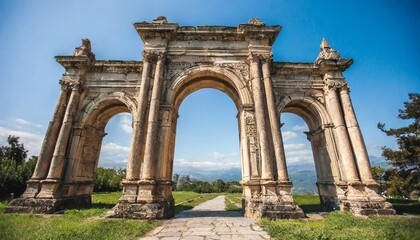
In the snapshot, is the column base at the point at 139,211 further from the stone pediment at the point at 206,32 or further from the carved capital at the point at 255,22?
the carved capital at the point at 255,22

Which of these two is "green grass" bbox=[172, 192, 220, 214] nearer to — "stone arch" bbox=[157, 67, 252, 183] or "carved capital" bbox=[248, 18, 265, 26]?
"stone arch" bbox=[157, 67, 252, 183]

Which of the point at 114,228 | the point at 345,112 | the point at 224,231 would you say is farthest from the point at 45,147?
the point at 345,112

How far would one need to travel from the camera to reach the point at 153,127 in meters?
9.52

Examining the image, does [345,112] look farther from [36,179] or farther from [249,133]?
[36,179]

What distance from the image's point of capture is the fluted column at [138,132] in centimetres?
891

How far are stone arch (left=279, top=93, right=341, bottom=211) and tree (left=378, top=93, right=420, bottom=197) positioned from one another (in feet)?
23.8

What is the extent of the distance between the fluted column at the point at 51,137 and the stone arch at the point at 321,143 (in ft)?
40.6

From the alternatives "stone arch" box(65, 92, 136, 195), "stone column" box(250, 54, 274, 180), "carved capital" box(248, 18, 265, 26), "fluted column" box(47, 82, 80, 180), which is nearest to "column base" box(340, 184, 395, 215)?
"stone column" box(250, 54, 274, 180)

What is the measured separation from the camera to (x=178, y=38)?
1173cm

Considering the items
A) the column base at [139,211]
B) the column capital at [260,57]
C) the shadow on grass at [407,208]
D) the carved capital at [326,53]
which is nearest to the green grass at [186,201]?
the column base at [139,211]

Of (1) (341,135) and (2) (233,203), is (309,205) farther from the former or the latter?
(2) (233,203)

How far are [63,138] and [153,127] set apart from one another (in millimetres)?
5227

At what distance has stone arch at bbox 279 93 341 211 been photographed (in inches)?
429

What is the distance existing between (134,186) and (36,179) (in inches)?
207
